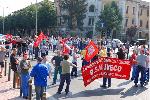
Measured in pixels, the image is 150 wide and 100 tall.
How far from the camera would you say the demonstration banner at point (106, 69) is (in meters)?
17.4

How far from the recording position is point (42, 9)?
82.6m

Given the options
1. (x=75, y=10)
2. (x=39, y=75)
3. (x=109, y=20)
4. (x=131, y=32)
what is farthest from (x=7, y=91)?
(x=131, y=32)

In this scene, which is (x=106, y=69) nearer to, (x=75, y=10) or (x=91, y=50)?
(x=91, y=50)

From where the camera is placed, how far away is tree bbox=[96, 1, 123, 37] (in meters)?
74.0

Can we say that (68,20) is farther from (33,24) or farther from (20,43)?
(20,43)

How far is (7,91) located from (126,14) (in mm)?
70354

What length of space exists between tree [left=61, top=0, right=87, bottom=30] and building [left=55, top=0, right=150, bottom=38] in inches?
103

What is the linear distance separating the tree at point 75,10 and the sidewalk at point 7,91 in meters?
60.0

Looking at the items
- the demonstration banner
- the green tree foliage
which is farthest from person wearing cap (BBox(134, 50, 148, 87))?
the green tree foliage

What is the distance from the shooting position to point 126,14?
84750 mm

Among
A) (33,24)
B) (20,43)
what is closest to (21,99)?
(20,43)

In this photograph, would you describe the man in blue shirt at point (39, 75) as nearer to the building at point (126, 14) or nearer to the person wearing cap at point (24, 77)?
the person wearing cap at point (24, 77)

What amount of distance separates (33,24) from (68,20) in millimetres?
9166

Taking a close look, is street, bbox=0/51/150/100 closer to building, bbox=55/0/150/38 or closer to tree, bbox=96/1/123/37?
tree, bbox=96/1/123/37
